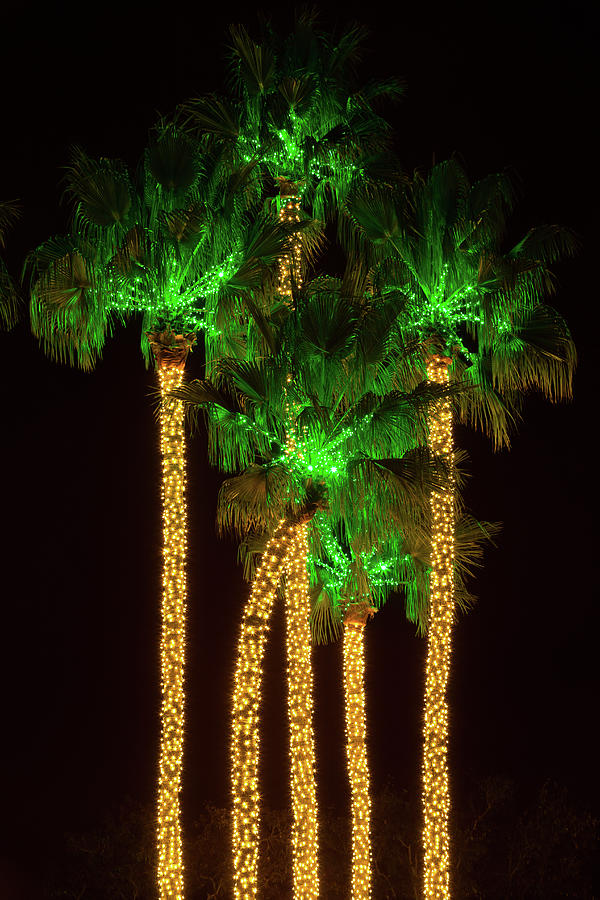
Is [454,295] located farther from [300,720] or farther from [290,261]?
[300,720]

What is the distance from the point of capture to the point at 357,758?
1841 centimetres

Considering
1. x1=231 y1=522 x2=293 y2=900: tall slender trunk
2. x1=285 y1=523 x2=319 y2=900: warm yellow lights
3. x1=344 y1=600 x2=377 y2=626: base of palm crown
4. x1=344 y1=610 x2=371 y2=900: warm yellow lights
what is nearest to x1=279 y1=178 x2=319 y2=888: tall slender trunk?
x1=285 y1=523 x2=319 y2=900: warm yellow lights

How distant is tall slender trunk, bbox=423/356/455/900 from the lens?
1579 cm

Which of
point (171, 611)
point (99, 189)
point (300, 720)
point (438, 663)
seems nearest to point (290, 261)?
point (99, 189)

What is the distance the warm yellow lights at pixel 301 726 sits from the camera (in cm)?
1633

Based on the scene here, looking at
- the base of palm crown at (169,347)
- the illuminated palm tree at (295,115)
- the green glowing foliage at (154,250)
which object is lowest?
the base of palm crown at (169,347)

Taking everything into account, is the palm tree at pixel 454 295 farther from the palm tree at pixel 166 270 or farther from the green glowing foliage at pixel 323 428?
the palm tree at pixel 166 270

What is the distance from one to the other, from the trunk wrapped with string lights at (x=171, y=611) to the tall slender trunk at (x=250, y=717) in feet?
2.60

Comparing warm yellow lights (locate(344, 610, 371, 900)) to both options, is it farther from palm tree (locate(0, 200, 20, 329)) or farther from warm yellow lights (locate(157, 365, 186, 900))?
palm tree (locate(0, 200, 20, 329))

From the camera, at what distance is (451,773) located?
29.6 m

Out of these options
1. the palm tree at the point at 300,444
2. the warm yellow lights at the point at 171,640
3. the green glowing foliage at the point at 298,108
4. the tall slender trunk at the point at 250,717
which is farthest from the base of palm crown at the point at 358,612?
→ the green glowing foliage at the point at 298,108

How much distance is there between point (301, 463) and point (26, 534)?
19827 millimetres

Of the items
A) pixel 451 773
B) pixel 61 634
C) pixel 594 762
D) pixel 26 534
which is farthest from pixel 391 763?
pixel 26 534

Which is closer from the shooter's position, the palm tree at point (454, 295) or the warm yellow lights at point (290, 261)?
the palm tree at point (454, 295)
